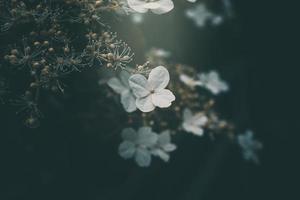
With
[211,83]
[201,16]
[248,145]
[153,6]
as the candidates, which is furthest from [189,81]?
[201,16]

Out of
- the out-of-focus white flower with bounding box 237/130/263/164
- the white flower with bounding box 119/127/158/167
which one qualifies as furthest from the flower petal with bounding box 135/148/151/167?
the out-of-focus white flower with bounding box 237/130/263/164

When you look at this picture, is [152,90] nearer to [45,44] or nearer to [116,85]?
[116,85]

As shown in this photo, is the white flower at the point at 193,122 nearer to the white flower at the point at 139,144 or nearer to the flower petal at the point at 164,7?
the white flower at the point at 139,144

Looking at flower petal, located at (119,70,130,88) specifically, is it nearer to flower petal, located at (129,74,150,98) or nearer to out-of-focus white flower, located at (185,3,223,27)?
flower petal, located at (129,74,150,98)

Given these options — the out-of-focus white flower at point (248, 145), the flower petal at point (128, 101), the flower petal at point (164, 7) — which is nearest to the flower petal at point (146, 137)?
the flower petal at point (128, 101)

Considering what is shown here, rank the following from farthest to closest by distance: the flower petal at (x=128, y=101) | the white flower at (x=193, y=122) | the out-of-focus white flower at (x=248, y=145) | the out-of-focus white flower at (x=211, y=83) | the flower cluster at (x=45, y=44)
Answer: the out-of-focus white flower at (x=248, y=145) → the out-of-focus white flower at (x=211, y=83) → the white flower at (x=193, y=122) → the flower petal at (x=128, y=101) → the flower cluster at (x=45, y=44)

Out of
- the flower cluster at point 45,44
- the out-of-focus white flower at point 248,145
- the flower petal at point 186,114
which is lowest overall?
the out-of-focus white flower at point 248,145

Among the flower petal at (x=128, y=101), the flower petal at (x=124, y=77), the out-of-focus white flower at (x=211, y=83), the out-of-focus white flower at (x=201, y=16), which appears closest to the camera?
the flower petal at (x=128, y=101)

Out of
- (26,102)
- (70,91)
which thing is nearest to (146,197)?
(70,91)

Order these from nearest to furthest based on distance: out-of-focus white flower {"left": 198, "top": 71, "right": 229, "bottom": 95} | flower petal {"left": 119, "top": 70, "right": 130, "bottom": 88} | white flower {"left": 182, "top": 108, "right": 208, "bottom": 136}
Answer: flower petal {"left": 119, "top": 70, "right": 130, "bottom": 88} → white flower {"left": 182, "top": 108, "right": 208, "bottom": 136} → out-of-focus white flower {"left": 198, "top": 71, "right": 229, "bottom": 95}
